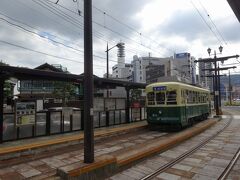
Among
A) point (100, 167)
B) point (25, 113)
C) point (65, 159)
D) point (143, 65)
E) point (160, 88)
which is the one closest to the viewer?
point (100, 167)

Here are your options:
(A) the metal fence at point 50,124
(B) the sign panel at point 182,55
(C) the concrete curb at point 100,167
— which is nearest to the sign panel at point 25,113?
(A) the metal fence at point 50,124

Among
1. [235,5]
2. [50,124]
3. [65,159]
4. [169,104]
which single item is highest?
[235,5]

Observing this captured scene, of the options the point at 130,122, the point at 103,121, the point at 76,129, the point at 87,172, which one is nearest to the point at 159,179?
the point at 87,172

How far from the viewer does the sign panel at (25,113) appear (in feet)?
32.0

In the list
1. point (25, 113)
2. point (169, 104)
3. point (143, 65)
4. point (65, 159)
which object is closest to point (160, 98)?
point (169, 104)

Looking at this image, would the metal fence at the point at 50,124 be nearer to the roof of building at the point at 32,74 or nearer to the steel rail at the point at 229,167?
the roof of building at the point at 32,74

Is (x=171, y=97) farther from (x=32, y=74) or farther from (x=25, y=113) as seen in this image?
(x=25, y=113)

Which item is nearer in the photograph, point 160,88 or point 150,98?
point 160,88

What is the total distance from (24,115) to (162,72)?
78.9 m

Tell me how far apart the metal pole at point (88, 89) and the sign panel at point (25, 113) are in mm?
4727

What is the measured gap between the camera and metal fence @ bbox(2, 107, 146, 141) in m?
9.63

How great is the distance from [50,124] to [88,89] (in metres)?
5.75

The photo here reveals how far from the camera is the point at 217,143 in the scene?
11234mm

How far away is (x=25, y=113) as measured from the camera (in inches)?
394
